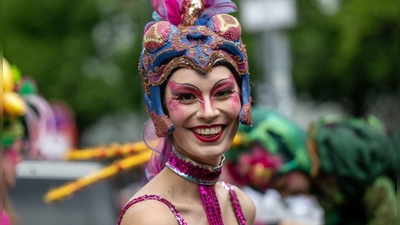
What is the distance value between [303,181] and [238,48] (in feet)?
9.51

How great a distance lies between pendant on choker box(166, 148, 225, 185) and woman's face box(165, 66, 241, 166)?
0.19ft

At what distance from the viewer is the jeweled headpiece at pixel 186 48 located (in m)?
3.32

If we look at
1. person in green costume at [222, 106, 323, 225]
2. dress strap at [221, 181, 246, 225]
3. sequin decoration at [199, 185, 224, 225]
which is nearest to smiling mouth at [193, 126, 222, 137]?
sequin decoration at [199, 185, 224, 225]

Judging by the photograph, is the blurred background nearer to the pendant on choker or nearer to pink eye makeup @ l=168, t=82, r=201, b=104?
the pendant on choker

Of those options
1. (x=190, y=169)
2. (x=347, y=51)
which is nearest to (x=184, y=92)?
(x=190, y=169)

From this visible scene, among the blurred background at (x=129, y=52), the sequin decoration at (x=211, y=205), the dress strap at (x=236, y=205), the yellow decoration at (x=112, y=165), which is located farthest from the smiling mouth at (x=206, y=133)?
the blurred background at (x=129, y=52)

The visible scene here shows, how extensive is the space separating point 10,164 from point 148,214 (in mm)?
2330

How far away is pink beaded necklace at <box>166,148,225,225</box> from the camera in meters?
3.43

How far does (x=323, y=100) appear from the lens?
2445cm

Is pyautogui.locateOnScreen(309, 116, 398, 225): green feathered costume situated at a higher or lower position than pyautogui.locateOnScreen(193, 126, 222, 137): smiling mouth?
lower

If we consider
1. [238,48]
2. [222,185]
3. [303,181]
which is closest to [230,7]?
[238,48]

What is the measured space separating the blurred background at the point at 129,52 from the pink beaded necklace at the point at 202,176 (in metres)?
16.1

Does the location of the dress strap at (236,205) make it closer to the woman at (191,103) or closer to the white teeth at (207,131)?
the woman at (191,103)

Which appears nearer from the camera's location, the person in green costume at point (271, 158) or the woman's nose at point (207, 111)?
the woman's nose at point (207, 111)
